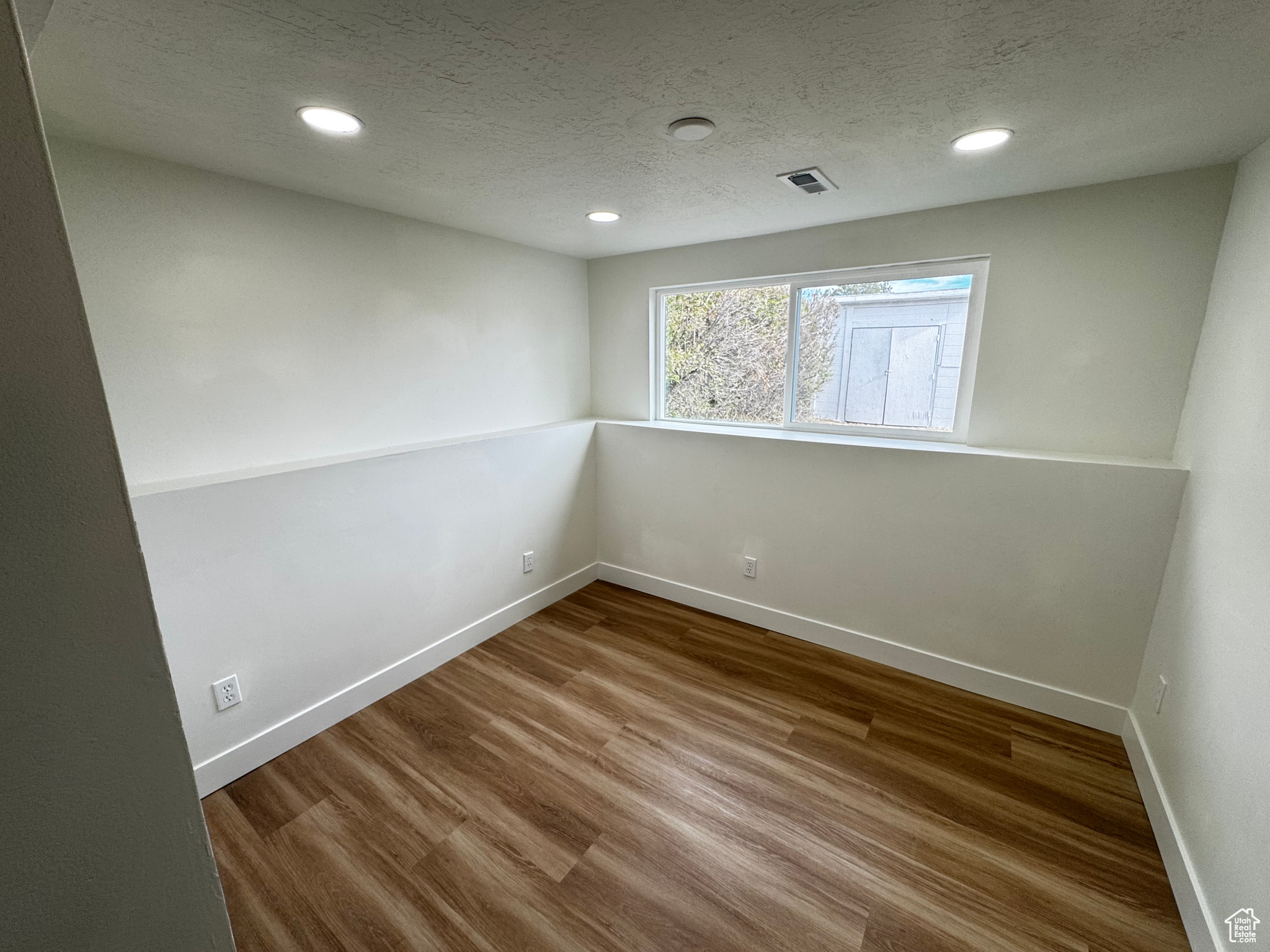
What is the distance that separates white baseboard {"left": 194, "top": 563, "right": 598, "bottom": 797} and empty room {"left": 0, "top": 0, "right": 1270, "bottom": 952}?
0.02 m

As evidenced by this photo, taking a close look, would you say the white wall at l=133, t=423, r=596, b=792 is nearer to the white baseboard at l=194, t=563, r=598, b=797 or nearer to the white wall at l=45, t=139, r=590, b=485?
the white baseboard at l=194, t=563, r=598, b=797

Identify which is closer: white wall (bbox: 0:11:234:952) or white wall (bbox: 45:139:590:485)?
white wall (bbox: 0:11:234:952)

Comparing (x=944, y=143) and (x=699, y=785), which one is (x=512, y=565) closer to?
(x=699, y=785)

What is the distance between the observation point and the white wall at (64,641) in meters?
0.46

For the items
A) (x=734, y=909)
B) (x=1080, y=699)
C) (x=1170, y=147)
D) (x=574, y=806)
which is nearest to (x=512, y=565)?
(x=574, y=806)

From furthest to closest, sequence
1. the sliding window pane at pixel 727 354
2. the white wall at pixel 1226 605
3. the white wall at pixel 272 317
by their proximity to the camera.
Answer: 1. the sliding window pane at pixel 727 354
2. the white wall at pixel 272 317
3. the white wall at pixel 1226 605

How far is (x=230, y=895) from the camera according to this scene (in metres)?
1.45

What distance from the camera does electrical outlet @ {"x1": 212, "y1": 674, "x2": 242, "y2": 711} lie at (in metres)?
1.79

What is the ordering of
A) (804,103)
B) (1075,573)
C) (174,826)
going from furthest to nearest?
(1075,573), (804,103), (174,826)

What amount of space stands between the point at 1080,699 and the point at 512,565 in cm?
274

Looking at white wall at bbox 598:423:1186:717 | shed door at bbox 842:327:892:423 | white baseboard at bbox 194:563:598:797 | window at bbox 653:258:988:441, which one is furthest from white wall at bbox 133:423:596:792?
shed door at bbox 842:327:892:423

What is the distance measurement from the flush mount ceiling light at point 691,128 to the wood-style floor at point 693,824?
2174mm
